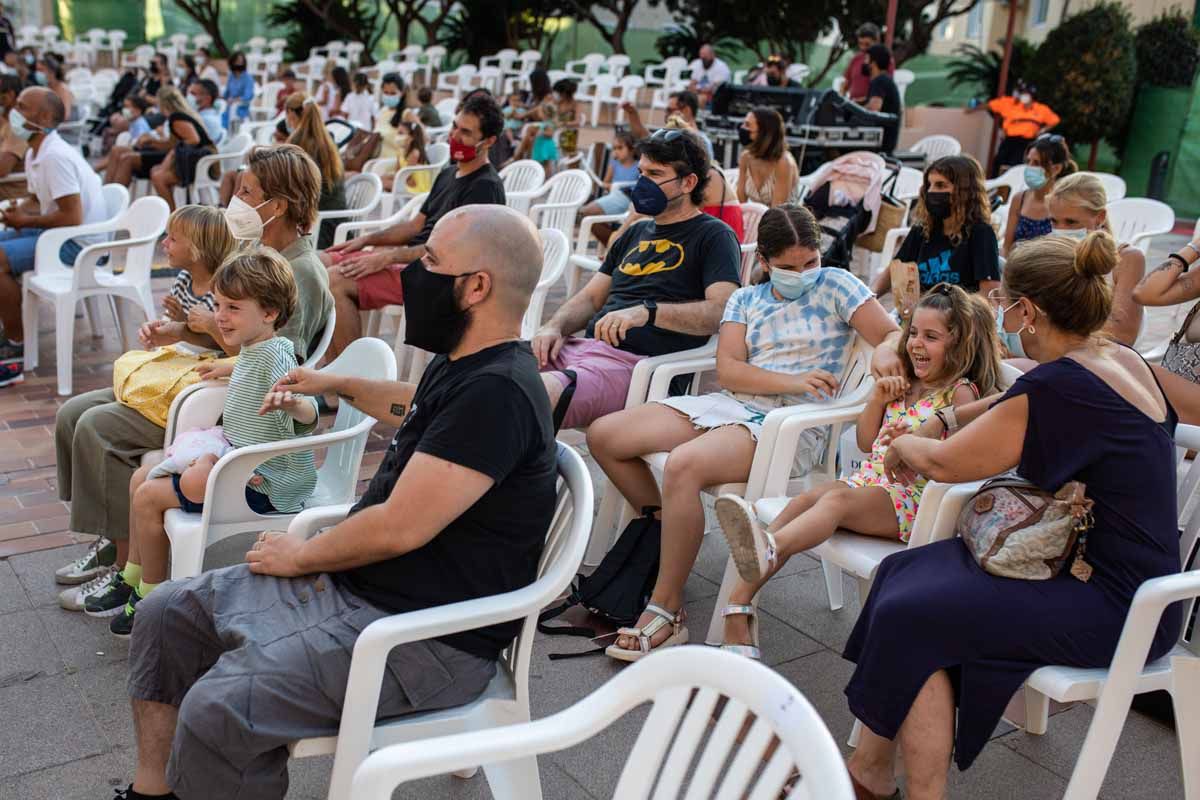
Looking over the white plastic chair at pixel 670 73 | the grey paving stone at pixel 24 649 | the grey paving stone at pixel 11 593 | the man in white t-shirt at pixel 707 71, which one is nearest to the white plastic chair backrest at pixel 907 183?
the grey paving stone at pixel 11 593

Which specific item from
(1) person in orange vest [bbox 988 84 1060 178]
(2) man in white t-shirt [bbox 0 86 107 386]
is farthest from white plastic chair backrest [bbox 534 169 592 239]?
(1) person in orange vest [bbox 988 84 1060 178]

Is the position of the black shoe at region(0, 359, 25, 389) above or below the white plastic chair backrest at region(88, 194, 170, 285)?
below

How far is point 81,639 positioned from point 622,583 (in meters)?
1.50

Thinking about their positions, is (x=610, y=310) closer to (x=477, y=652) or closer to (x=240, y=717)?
(x=477, y=652)

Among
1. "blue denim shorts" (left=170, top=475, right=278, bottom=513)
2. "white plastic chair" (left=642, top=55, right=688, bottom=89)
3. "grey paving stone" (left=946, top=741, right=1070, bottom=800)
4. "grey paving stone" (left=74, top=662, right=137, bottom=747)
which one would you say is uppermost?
"white plastic chair" (left=642, top=55, right=688, bottom=89)

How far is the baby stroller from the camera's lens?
6340mm

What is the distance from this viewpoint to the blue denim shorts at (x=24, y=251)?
18.4ft

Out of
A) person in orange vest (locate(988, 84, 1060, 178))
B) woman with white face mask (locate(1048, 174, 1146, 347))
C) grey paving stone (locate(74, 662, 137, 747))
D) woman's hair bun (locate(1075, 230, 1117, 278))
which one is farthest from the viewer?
person in orange vest (locate(988, 84, 1060, 178))

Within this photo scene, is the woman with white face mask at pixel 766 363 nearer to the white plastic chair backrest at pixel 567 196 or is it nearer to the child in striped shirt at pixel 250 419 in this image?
the child in striped shirt at pixel 250 419

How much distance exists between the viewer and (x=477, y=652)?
2.13 m

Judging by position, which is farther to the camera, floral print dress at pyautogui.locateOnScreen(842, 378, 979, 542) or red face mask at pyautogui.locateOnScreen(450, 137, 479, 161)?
red face mask at pyautogui.locateOnScreen(450, 137, 479, 161)

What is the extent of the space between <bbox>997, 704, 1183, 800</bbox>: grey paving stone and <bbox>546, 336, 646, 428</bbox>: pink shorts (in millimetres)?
1573

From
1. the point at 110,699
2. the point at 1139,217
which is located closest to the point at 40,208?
the point at 110,699

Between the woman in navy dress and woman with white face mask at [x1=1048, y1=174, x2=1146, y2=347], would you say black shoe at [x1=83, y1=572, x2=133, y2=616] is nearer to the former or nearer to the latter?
the woman in navy dress
